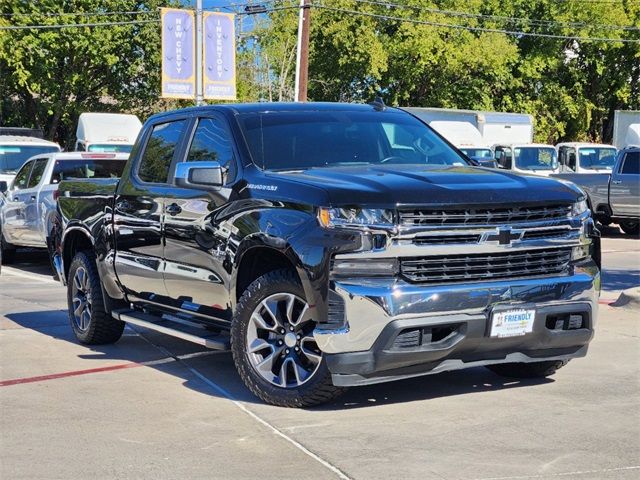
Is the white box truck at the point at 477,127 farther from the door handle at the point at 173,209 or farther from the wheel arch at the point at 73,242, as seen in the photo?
the door handle at the point at 173,209

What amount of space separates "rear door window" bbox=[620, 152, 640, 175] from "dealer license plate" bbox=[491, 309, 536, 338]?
1746cm

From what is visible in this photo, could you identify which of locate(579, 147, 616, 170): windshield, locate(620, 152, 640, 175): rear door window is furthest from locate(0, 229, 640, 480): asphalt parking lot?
locate(579, 147, 616, 170): windshield

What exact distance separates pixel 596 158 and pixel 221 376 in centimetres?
2310

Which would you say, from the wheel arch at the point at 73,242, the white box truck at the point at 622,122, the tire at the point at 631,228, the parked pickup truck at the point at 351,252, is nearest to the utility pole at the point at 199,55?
the tire at the point at 631,228

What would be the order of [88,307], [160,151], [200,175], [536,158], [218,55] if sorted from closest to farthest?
[200,175], [160,151], [88,307], [536,158], [218,55]

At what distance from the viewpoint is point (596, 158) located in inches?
1144

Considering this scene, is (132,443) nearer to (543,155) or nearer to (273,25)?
(543,155)

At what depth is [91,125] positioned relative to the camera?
28.9 m

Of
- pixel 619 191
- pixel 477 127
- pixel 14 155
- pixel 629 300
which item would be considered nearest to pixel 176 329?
pixel 629 300

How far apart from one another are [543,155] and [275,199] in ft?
76.1

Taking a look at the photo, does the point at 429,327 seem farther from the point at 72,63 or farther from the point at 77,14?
the point at 72,63

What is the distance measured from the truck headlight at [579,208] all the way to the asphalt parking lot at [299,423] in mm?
1202

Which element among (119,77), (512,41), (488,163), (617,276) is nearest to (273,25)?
(119,77)

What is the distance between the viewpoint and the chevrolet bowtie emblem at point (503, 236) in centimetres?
637
